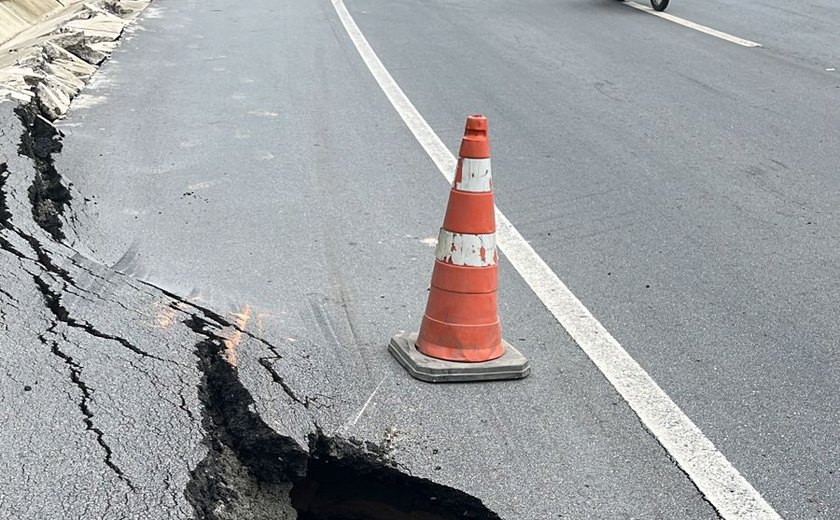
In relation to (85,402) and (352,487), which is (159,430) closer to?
(85,402)

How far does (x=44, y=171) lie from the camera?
688cm

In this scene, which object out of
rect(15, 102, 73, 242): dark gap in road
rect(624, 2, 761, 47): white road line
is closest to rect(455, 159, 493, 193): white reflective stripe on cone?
rect(15, 102, 73, 242): dark gap in road

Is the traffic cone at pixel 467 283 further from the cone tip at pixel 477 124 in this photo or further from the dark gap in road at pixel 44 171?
the dark gap in road at pixel 44 171

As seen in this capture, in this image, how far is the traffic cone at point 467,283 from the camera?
4480 millimetres

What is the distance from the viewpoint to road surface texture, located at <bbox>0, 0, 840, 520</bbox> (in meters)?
3.60

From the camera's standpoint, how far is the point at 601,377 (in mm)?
4387

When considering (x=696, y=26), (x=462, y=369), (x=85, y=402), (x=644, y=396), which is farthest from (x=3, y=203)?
(x=696, y=26)

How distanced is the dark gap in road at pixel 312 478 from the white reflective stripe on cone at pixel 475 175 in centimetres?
133

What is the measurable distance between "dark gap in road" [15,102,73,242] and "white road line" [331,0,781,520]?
2639mm

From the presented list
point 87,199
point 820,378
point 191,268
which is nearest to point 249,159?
point 87,199

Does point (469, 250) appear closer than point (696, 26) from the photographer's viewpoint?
Yes

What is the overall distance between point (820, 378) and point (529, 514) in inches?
69.5

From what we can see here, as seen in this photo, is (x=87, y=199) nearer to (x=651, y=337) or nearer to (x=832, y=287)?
(x=651, y=337)

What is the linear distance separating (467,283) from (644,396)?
2.98ft
